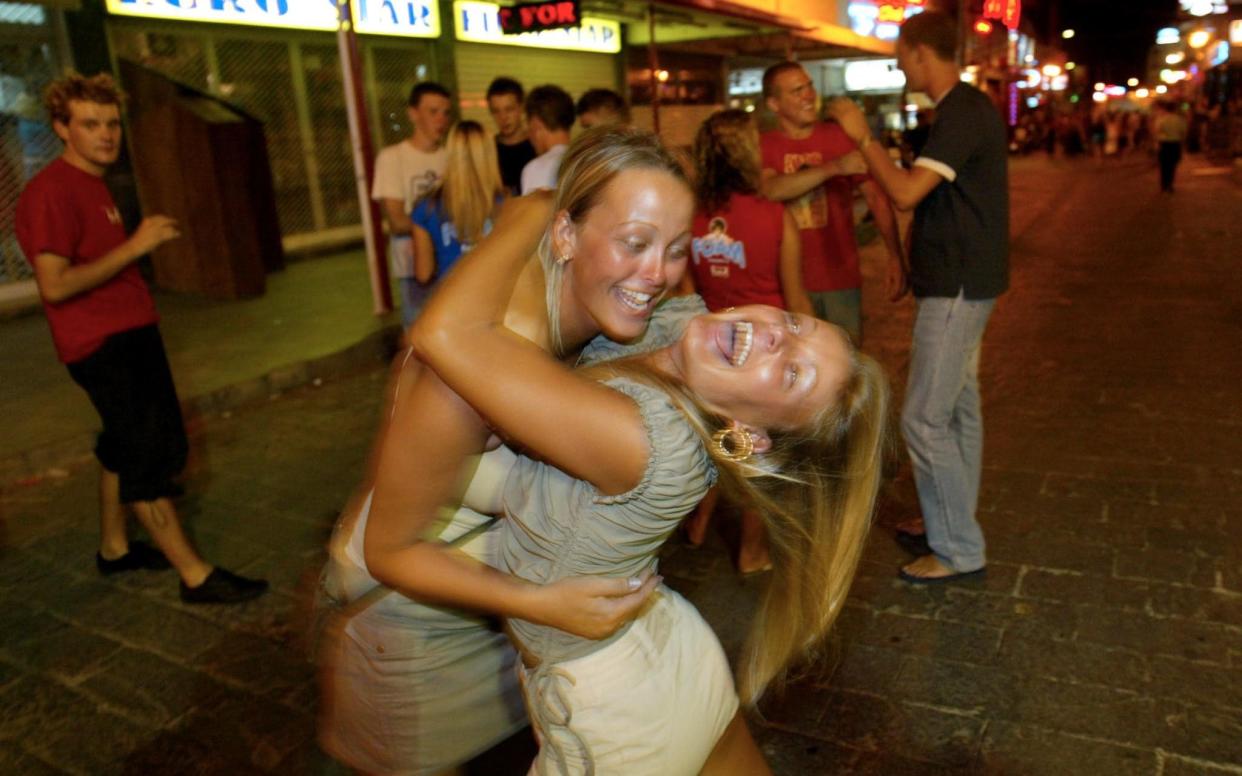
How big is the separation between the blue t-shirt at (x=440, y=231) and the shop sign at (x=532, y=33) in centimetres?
758

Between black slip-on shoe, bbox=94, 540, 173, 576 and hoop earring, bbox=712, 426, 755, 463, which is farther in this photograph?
black slip-on shoe, bbox=94, 540, 173, 576

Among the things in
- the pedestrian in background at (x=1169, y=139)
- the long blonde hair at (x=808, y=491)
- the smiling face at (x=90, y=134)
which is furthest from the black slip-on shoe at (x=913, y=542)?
→ the pedestrian in background at (x=1169, y=139)

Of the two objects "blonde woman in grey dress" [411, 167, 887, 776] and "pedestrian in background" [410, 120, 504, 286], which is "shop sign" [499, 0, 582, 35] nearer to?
"pedestrian in background" [410, 120, 504, 286]

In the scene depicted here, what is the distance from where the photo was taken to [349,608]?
5.95 ft

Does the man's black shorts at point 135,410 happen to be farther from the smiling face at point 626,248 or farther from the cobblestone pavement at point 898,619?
the smiling face at point 626,248

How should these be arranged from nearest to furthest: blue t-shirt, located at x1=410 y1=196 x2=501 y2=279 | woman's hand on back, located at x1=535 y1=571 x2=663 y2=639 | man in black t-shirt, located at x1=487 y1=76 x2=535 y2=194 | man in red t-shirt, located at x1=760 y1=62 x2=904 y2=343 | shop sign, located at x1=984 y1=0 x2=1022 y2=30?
woman's hand on back, located at x1=535 y1=571 x2=663 y2=639 < man in red t-shirt, located at x1=760 y1=62 x2=904 y2=343 < blue t-shirt, located at x1=410 y1=196 x2=501 y2=279 < man in black t-shirt, located at x1=487 y1=76 x2=535 y2=194 < shop sign, located at x1=984 y1=0 x2=1022 y2=30

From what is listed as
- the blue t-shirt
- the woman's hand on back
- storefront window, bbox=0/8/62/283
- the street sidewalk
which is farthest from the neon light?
the woman's hand on back

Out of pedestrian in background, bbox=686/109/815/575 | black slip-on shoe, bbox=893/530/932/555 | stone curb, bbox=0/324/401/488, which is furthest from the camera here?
stone curb, bbox=0/324/401/488

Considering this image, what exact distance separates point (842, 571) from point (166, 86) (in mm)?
10248

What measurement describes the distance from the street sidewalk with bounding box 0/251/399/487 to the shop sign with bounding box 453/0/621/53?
486 cm

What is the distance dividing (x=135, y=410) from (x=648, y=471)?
301cm

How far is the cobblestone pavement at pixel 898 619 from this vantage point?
283 cm

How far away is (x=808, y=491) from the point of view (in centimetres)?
173

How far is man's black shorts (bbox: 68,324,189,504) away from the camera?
3.67 metres
